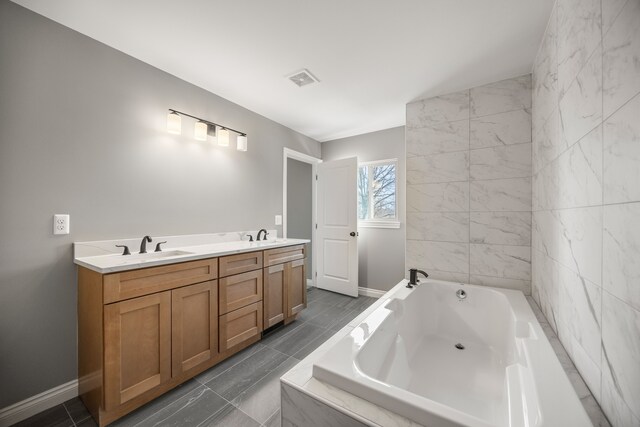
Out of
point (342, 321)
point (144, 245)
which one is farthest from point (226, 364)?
point (342, 321)

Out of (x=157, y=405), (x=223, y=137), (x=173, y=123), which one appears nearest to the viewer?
(x=157, y=405)

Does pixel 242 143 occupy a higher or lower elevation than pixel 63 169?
higher

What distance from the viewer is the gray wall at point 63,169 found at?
1.36 metres

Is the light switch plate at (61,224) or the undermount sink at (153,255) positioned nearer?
the light switch plate at (61,224)

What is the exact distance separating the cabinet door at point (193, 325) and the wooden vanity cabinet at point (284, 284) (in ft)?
1.70

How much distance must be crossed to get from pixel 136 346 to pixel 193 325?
34 cm

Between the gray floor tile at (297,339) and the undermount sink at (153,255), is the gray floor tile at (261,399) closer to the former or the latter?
the gray floor tile at (297,339)

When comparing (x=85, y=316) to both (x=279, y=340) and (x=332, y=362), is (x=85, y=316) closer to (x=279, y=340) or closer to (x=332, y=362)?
(x=279, y=340)

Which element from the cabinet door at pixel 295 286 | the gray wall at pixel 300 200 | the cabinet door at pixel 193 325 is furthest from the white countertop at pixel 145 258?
the gray wall at pixel 300 200

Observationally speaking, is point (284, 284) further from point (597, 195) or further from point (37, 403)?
point (597, 195)

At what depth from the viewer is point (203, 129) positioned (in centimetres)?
221


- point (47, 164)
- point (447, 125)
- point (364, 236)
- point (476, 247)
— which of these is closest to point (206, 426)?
point (47, 164)

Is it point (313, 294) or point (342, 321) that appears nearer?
point (342, 321)

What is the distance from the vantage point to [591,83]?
937mm
